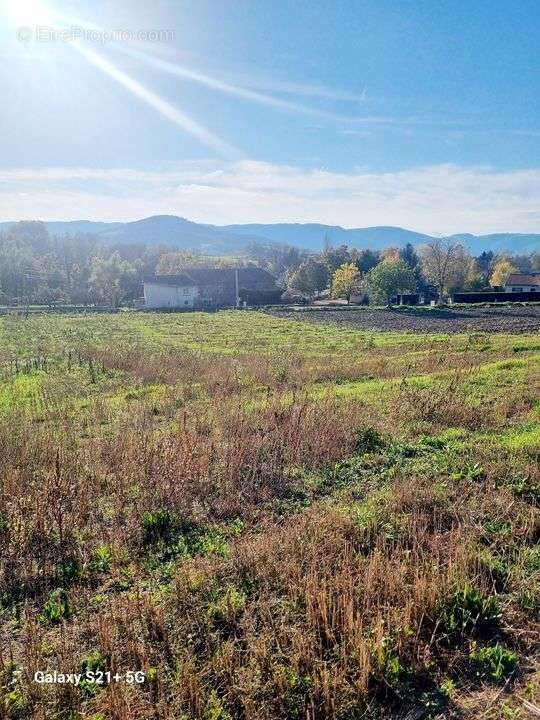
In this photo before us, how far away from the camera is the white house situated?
71312 mm

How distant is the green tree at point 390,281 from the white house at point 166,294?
88.7 feet

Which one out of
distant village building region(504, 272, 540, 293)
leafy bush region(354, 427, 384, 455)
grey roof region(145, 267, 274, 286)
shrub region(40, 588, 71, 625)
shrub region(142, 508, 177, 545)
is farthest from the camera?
distant village building region(504, 272, 540, 293)

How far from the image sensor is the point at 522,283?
77750 mm

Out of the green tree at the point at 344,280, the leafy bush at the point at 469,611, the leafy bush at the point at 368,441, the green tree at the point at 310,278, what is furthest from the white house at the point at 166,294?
the leafy bush at the point at 469,611

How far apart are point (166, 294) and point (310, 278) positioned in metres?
24.6

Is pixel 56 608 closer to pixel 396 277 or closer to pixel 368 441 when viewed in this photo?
pixel 368 441

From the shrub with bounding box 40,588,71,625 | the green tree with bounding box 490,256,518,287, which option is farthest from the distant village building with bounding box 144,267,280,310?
the shrub with bounding box 40,588,71,625

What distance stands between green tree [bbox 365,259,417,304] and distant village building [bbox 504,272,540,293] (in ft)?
79.9

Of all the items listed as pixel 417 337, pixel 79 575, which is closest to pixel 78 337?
pixel 417 337

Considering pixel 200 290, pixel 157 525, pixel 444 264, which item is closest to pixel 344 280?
pixel 444 264

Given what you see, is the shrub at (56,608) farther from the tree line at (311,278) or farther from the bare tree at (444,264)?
the bare tree at (444,264)

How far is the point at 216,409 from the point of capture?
10297mm

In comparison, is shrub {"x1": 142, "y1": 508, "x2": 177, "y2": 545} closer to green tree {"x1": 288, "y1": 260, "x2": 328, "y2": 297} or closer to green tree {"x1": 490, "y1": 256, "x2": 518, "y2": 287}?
green tree {"x1": 288, "y1": 260, "x2": 328, "y2": 297}

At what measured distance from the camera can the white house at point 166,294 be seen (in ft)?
234
